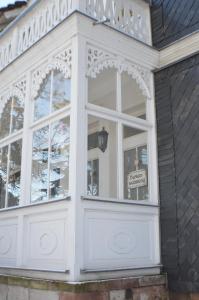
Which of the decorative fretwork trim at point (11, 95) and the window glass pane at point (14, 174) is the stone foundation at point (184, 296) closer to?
the window glass pane at point (14, 174)

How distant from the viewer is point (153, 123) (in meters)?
5.59

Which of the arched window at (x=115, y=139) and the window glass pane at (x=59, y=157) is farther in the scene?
the arched window at (x=115, y=139)

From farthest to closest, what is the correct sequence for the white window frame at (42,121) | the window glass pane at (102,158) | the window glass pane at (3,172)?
the window glass pane at (3,172) → the window glass pane at (102,158) → the white window frame at (42,121)

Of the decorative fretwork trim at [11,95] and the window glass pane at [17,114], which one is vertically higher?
the decorative fretwork trim at [11,95]

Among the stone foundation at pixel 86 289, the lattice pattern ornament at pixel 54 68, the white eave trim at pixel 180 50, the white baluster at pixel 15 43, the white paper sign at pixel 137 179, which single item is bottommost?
the stone foundation at pixel 86 289

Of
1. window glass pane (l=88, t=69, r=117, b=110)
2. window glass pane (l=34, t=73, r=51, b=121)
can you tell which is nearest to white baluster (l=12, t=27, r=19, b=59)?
window glass pane (l=34, t=73, r=51, b=121)

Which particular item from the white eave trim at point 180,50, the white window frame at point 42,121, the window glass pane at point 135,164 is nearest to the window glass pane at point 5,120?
the white window frame at point 42,121

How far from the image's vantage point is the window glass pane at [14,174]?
5660 millimetres

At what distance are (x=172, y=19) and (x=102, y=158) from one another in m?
2.33

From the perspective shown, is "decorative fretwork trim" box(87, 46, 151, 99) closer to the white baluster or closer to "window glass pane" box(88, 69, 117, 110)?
"window glass pane" box(88, 69, 117, 110)

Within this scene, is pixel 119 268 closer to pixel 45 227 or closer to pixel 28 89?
pixel 45 227

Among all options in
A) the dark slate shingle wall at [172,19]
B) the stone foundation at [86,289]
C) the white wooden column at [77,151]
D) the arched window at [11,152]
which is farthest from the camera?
the arched window at [11,152]

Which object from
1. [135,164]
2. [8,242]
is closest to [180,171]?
[135,164]

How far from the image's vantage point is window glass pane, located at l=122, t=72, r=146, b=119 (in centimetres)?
588
